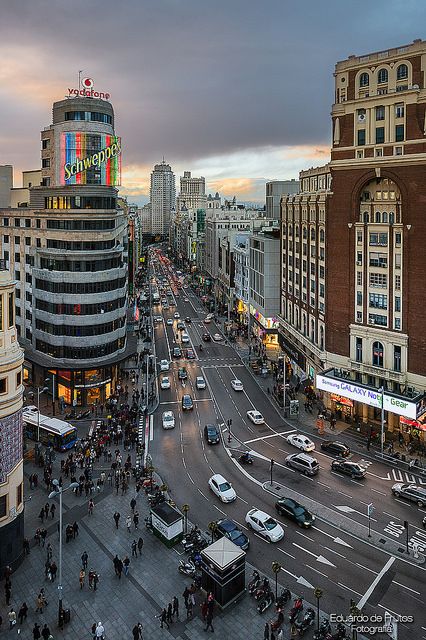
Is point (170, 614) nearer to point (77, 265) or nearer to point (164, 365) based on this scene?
point (77, 265)

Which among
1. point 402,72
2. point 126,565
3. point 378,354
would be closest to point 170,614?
point 126,565

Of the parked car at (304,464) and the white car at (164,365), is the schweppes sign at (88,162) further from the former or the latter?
the parked car at (304,464)

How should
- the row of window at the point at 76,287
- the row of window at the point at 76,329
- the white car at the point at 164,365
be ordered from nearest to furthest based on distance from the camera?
1. the row of window at the point at 76,287
2. the row of window at the point at 76,329
3. the white car at the point at 164,365

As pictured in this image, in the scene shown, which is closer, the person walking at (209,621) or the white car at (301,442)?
the person walking at (209,621)

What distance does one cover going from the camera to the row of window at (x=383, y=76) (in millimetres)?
58375

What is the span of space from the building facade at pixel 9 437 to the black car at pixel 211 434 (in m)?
24.6

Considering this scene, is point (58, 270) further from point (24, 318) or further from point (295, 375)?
point (295, 375)

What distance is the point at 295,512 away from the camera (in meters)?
42.6

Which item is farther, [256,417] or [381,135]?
[256,417]

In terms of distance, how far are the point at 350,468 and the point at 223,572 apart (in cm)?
2258

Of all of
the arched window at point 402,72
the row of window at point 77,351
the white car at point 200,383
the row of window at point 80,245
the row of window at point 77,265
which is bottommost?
the white car at point 200,383

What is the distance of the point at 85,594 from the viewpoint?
34.7m

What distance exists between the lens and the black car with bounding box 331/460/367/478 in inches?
1992

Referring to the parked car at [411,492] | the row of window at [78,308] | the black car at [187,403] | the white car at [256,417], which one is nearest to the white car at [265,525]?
the parked car at [411,492]
